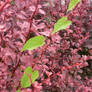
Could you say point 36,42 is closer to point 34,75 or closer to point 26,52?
point 34,75

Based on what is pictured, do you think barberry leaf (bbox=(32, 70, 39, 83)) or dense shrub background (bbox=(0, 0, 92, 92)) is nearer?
barberry leaf (bbox=(32, 70, 39, 83))

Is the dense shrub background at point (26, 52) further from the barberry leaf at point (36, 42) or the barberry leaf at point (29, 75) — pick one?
the barberry leaf at point (36, 42)

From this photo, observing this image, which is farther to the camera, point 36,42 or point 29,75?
point 29,75

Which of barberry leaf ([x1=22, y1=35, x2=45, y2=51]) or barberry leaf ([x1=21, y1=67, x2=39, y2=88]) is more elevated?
barberry leaf ([x1=22, y1=35, x2=45, y2=51])

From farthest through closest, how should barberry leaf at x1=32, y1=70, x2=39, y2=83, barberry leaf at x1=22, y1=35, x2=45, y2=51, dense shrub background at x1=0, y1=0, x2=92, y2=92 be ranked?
dense shrub background at x1=0, y1=0, x2=92, y2=92, barberry leaf at x1=32, y1=70, x2=39, y2=83, barberry leaf at x1=22, y1=35, x2=45, y2=51

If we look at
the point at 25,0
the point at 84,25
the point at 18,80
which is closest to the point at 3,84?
the point at 18,80

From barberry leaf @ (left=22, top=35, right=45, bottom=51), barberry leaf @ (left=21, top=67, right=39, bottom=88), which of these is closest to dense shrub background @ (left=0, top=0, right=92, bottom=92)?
barberry leaf @ (left=21, top=67, right=39, bottom=88)

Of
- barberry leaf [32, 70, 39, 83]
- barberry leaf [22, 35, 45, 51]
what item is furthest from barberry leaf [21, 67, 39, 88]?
barberry leaf [22, 35, 45, 51]

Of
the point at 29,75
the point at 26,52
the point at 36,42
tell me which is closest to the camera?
the point at 36,42

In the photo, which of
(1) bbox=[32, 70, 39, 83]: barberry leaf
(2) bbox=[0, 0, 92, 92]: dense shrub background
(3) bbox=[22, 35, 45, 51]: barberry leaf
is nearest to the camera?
(3) bbox=[22, 35, 45, 51]: barberry leaf

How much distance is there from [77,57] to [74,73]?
Answer: 7.0 inches

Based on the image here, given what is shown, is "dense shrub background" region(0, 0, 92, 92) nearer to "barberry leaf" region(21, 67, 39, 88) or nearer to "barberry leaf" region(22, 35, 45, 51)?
"barberry leaf" region(21, 67, 39, 88)

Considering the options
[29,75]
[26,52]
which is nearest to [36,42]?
[29,75]

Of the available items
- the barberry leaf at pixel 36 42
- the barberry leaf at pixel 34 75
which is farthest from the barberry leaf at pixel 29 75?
the barberry leaf at pixel 36 42
